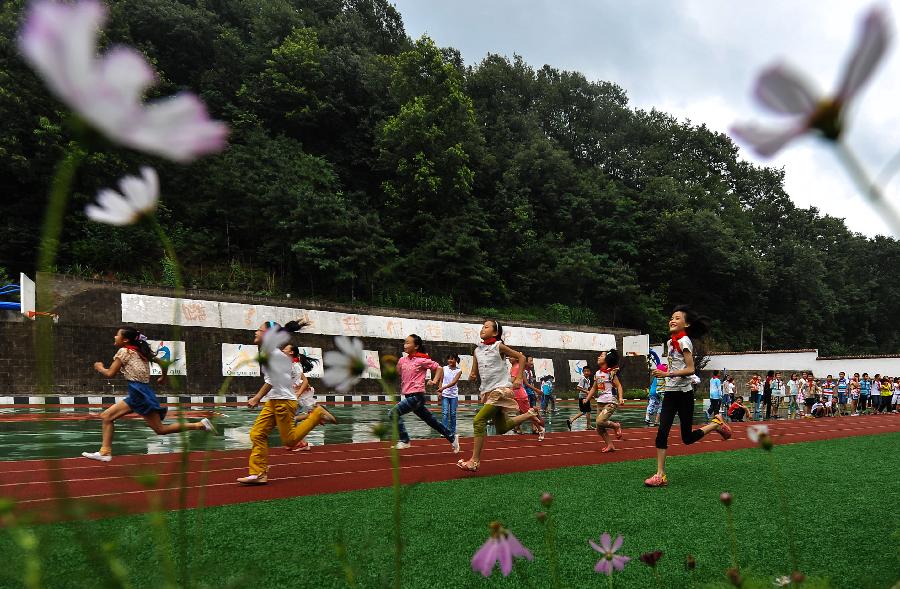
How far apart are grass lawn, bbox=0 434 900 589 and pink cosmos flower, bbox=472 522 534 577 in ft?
1.95

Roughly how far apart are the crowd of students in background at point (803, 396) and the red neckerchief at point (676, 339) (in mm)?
9398

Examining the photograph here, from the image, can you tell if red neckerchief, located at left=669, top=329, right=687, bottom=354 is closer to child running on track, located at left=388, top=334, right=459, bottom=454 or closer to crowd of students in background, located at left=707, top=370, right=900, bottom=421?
child running on track, located at left=388, top=334, right=459, bottom=454

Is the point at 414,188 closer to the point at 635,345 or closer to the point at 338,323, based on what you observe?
the point at 338,323

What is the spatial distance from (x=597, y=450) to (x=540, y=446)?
784 mm

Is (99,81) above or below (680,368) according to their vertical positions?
above

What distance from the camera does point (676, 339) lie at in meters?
5.56

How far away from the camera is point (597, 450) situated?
8.09 meters

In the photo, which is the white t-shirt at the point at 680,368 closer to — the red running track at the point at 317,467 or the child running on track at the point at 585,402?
the red running track at the point at 317,467

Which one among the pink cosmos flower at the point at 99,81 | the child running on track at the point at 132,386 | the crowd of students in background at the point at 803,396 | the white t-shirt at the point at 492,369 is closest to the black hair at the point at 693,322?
the white t-shirt at the point at 492,369

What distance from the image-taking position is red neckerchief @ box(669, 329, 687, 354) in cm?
551

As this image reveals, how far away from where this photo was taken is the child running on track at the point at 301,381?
658 centimetres

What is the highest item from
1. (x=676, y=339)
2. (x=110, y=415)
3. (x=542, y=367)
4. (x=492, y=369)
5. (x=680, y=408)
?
(x=676, y=339)

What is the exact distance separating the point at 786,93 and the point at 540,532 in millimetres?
3424

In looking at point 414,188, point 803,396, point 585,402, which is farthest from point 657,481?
point 414,188
